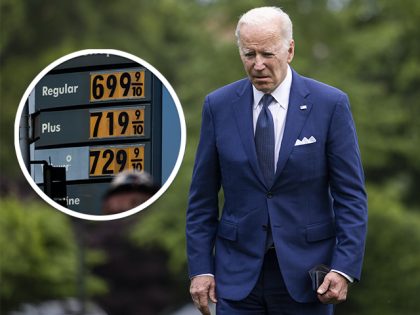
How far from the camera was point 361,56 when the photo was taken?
30438 mm

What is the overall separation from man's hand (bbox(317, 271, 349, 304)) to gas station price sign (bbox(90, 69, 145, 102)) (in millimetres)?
1247

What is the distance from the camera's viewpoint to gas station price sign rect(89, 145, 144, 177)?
20.2 feet

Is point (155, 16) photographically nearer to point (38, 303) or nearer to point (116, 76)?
point (38, 303)

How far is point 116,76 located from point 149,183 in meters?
0.52

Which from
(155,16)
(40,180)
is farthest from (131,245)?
(40,180)

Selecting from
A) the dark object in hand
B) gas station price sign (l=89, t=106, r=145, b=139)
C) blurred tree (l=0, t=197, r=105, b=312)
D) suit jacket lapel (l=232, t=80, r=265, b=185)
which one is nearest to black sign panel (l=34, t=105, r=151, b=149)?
gas station price sign (l=89, t=106, r=145, b=139)

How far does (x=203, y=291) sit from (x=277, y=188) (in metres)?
0.56

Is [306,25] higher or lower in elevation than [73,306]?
higher

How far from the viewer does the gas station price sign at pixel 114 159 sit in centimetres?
615

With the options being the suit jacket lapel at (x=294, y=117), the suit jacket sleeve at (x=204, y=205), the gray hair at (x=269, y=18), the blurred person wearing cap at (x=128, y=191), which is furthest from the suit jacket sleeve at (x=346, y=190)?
the blurred person wearing cap at (x=128, y=191)

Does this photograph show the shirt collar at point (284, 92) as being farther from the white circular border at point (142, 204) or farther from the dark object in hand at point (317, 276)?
the dark object in hand at point (317, 276)

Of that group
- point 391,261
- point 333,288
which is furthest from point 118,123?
point 391,261

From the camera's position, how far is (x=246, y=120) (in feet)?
19.3

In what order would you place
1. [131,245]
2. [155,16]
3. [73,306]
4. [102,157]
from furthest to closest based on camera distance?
[155,16] < [131,245] < [73,306] < [102,157]
